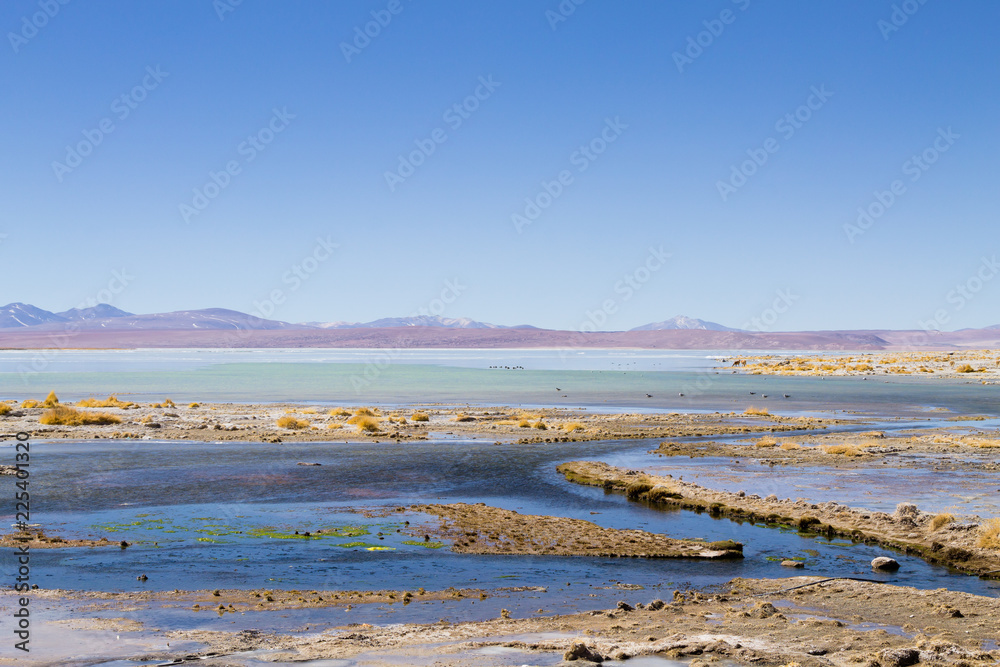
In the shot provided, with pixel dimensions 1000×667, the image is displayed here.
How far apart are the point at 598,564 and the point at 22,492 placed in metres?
13.6

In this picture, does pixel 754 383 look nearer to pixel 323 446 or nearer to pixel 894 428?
pixel 894 428

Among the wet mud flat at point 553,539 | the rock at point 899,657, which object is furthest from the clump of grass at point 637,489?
the rock at point 899,657

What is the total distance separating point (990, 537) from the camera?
→ 13.2 m

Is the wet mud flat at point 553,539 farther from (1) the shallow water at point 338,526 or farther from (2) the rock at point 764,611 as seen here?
(2) the rock at point 764,611

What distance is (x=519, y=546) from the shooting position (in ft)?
45.9

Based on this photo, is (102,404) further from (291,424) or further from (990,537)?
(990,537)

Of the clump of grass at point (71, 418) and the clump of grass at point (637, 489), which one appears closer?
the clump of grass at point (637, 489)

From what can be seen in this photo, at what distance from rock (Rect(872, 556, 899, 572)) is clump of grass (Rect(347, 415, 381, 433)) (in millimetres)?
22842

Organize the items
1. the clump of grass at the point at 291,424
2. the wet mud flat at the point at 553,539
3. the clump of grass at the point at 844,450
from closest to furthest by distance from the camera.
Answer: the wet mud flat at the point at 553,539 < the clump of grass at the point at 844,450 < the clump of grass at the point at 291,424

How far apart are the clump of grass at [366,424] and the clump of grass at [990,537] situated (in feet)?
76.5

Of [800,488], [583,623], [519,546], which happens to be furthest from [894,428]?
[583,623]

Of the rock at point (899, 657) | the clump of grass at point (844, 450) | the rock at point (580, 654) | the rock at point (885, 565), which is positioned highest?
the rock at point (580, 654)

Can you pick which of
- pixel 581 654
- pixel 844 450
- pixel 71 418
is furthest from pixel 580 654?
pixel 71 418

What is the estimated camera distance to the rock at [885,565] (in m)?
12.5
